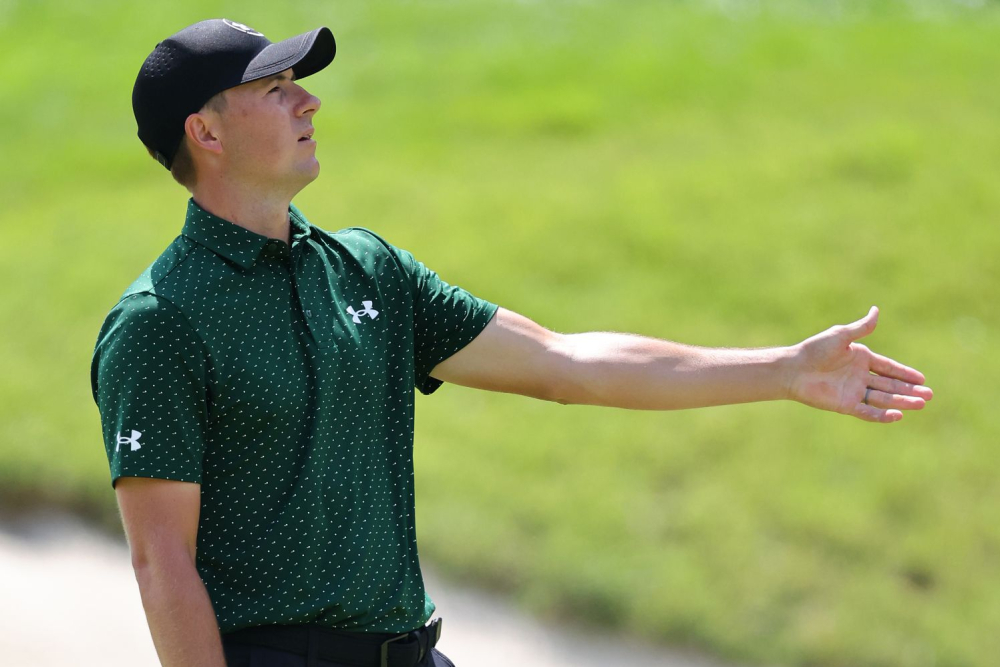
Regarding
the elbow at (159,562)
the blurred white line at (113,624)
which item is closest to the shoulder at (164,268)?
the elbow at (159,562)

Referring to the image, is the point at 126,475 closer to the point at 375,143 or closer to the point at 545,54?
the point at 375,143

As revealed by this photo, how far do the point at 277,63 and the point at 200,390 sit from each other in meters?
0.63

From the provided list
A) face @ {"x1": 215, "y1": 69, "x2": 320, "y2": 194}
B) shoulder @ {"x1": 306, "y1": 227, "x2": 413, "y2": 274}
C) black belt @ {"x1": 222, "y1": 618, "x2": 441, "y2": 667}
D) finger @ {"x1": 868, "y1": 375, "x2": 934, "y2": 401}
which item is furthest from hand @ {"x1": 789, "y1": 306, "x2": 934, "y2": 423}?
face @ {"x1": 215, "y1": 69, "x2": 320, "y2": 194}

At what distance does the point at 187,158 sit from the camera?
2.34 meters

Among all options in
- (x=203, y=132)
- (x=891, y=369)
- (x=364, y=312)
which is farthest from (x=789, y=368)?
(x=203, y=132)

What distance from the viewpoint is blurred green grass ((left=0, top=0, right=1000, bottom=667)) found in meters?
5.32

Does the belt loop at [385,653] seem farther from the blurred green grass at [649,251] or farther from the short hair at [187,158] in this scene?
the blurred green grass at [649,251]

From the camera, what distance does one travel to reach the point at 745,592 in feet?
17.0

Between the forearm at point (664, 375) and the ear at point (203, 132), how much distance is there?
0.85 metres

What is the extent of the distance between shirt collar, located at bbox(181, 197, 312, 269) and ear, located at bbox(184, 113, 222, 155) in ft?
0.39

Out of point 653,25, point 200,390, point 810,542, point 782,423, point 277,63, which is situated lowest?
point 200,390

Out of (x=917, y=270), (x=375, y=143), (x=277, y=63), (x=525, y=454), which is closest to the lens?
(x=277, y=63)

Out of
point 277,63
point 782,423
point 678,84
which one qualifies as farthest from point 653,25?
point 277,63

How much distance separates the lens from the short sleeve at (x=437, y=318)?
2.57 meters
